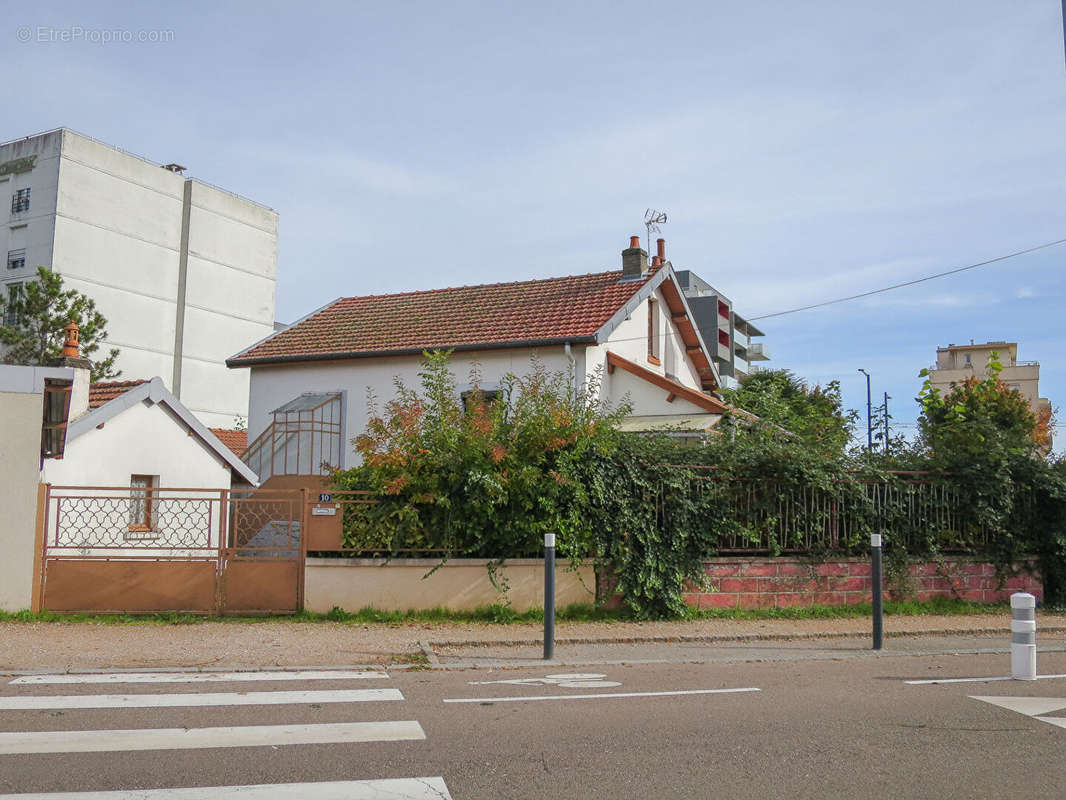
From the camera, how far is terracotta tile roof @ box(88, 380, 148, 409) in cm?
1597

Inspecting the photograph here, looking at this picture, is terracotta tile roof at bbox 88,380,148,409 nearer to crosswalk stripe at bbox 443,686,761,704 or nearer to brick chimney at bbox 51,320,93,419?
brick chimney at bbox 51,320,93,419

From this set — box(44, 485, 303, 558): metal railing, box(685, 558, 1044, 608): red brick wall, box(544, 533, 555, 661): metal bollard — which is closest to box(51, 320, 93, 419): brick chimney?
box(44, 485, 303, 558): metal railing

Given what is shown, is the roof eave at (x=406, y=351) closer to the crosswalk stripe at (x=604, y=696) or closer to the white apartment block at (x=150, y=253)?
the crosswalk stripe at (x=604, y=696)

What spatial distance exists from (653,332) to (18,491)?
15.0 meters

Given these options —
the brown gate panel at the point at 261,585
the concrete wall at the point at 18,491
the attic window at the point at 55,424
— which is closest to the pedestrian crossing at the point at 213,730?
the brown gate panel at the point at 261,585

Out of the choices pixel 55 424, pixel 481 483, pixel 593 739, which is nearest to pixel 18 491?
pixel 55 424

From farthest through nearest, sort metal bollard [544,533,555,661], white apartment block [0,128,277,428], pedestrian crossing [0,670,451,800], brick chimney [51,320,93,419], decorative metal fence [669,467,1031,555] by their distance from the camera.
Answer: white apartment block [0,128,277,428] < brick chimney [51,320,93,419] < decorative metal fence [669,467,1031,555] < metal bollard [544,533,555,661] < pedestrian crossing [0,670,451,800]

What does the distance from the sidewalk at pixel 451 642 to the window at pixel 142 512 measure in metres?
2.04

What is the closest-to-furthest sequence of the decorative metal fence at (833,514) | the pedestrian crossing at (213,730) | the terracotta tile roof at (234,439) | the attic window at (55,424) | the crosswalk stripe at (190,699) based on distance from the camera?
the pedestrian crossing at (213,730) < the crosswalk stripe at (190,699) < the attic window at (55,424) < the decorative metal fence at (833,514) < the terracotta tile roof at (234,439)

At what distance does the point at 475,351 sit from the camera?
845 inches

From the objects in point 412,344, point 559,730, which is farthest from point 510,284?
point 559,730

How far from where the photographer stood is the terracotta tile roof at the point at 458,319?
69.9 feet

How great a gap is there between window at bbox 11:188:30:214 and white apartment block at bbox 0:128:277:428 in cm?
6

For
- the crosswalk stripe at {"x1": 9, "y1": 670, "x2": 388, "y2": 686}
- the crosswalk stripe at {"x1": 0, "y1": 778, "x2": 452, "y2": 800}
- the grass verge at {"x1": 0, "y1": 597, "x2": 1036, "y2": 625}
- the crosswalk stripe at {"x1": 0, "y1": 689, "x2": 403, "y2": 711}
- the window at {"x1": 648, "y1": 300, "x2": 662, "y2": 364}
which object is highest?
the window at {"x1": 648, "y1": 300, "x2": 662, "y2": 364}
